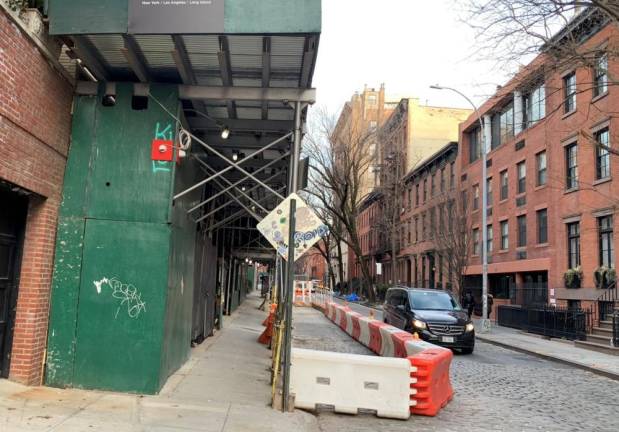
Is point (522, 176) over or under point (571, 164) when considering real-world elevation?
over

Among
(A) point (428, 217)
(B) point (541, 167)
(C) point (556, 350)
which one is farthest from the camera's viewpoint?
(A) point (428, 217)

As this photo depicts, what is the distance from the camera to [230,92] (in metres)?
8.17

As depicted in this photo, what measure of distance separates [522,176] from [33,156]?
2672cm

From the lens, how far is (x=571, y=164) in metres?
24.2

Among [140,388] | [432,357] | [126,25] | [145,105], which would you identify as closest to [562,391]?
[432,357]

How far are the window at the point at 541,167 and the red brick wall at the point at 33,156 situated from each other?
24029 mm

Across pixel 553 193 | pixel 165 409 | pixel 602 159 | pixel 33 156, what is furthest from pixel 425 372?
pixel 553 193

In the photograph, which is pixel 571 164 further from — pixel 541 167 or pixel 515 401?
pixel 515 401

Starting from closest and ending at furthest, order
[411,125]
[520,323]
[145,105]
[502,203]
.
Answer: [145,105], [520,323], [502,203], [411,125]

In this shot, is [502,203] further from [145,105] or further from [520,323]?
[145,105]

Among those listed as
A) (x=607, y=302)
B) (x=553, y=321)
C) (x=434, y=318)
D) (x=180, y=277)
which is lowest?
(x=553, y=321)

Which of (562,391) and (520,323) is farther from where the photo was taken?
(520,323)

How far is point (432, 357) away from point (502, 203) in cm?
2470

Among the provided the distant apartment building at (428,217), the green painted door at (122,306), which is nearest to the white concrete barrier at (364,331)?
the green painted door at (122,306)
